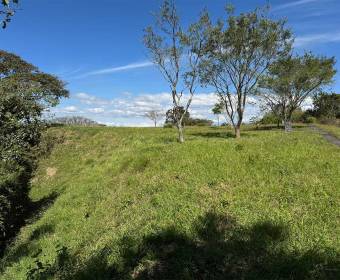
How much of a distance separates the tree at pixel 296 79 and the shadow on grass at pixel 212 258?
1346 inches

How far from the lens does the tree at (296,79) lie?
1809 inches

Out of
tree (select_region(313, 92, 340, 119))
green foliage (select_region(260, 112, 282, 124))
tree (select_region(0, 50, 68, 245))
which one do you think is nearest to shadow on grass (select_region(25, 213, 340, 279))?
tree (select_region(0, 50, 68, 245))

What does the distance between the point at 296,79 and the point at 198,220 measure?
37674mm

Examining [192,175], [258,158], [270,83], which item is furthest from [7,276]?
[270,83]

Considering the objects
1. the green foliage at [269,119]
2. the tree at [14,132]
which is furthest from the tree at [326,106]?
the tree at [14,132]

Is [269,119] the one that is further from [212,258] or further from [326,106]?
[212,258]

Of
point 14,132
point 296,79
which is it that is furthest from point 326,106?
point 14,132

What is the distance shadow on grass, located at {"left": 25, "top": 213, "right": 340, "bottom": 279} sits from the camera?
31.9 feet

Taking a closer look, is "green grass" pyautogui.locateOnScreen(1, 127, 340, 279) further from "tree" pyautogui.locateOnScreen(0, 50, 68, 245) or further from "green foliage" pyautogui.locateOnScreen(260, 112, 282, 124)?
"green foliage" pyautogui.locateOnScreen(260, 112, 282, 124)

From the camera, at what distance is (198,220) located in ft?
42.2

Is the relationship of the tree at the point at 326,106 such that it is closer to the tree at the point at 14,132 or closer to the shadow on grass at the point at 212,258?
the tree at the point at 14,132

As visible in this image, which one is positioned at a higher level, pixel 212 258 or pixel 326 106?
pixel 326 106

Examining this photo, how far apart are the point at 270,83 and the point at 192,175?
3255cm

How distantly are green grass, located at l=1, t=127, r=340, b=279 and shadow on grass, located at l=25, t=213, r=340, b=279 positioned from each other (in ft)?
0.09
